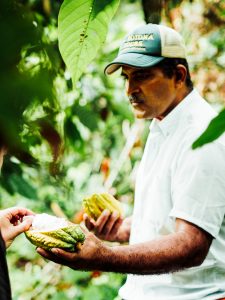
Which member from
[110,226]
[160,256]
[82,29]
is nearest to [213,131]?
[82,29]

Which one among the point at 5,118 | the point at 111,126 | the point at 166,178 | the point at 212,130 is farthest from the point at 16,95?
the point at 111,126

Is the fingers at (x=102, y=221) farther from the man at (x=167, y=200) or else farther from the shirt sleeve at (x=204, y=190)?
the shirt sleeve at (x=204, y=190)

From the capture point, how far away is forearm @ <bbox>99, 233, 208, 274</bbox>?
5.36 ft

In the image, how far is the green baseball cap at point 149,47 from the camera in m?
2.08

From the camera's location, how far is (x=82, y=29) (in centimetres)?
105

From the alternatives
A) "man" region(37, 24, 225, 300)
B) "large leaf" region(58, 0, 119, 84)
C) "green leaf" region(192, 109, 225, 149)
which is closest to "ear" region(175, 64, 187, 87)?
"man" region(37, 24, 225, 300)

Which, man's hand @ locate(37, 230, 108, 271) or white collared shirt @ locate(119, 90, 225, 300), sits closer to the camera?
man's hand @ locate(37, 230, 108, 271)

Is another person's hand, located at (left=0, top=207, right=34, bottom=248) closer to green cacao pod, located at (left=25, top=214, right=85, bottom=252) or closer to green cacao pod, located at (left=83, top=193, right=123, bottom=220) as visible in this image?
green cacao pod, located at (left=25, top=214, right=85, bottom=252)

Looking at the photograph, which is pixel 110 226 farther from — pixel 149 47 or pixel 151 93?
pixel 149 47

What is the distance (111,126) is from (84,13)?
3.33m

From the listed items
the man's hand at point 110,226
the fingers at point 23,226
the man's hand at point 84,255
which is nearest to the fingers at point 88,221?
the man's hand at point 110,226

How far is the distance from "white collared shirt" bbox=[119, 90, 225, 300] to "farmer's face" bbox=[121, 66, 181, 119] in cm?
5

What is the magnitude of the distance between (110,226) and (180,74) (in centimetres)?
70

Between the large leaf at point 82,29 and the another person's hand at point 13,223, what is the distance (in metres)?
0.78
